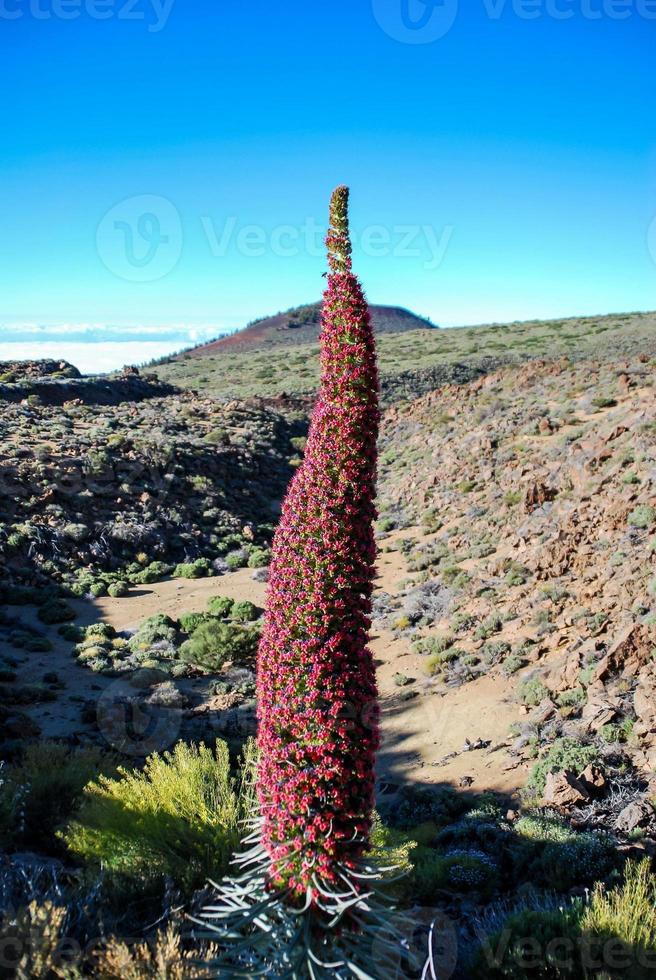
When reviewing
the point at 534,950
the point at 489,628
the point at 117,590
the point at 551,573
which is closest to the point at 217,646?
the point at 489,628

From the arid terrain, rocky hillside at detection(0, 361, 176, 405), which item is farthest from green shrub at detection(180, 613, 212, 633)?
rocky hillside at detection(0, 361, 176, 405)

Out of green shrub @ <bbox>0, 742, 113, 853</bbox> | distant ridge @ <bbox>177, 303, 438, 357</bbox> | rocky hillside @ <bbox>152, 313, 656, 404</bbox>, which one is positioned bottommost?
green shrub @ <bbox>0, 742, 113, 853</bbox>

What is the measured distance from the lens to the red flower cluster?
3482 millimetres

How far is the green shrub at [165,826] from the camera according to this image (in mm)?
4934

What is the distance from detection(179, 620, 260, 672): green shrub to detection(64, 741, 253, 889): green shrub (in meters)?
7.68

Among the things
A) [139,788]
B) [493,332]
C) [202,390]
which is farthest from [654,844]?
[493,332]

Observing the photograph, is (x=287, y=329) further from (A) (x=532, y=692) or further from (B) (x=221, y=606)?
(A) (x=532, y=692)

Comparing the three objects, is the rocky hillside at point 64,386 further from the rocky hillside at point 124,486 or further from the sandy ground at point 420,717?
the sandy ground at point 420,717

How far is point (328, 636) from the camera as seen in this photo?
138 inches

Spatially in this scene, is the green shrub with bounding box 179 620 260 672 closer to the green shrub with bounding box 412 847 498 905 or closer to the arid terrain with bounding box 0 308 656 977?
the arid terrain with bounding box 0 308 656 977

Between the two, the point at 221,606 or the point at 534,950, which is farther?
the point at 221,606

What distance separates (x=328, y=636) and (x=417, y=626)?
11156 mm

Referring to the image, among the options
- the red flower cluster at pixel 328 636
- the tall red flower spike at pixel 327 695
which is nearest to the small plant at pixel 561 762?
the tall red flower spike at pixel 327 695

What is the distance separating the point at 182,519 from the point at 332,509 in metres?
19.9
